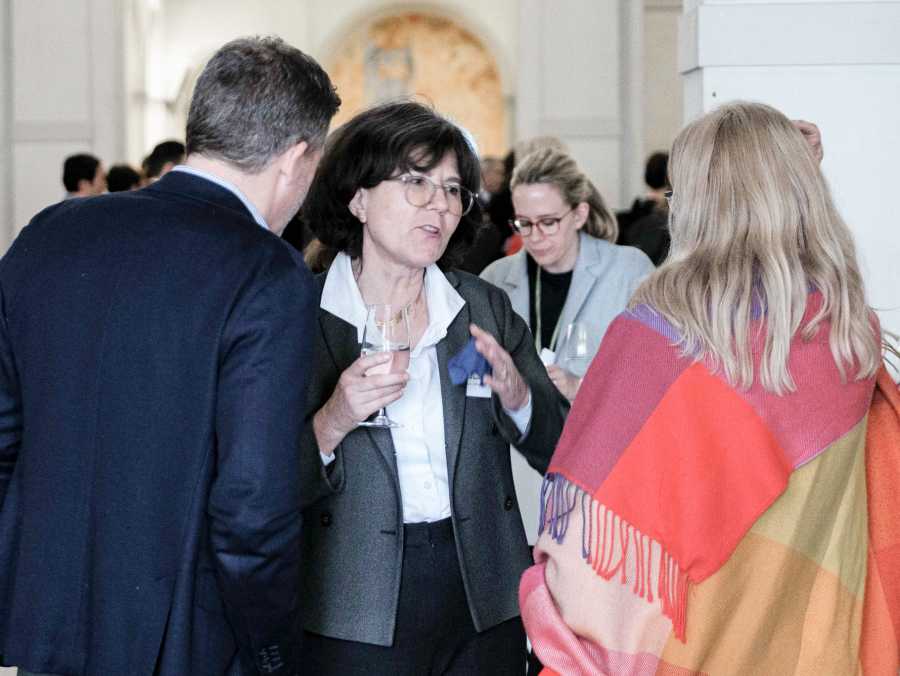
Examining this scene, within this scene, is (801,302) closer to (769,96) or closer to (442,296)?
(442,296)

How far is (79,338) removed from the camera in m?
2.19

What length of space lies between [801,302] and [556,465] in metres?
0.47

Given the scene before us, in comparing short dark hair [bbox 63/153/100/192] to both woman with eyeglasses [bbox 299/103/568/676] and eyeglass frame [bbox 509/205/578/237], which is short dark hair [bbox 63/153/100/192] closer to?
eyeglass frame [bbox 509/205/578/237]

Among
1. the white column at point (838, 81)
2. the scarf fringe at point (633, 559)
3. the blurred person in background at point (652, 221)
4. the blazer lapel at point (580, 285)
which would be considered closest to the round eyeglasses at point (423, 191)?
the scarf fringe at point (633, 559)

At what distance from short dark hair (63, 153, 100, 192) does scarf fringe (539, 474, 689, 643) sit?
6.90 meters

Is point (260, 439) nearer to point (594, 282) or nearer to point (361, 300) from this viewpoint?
point (361, 300)

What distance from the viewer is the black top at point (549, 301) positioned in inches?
190

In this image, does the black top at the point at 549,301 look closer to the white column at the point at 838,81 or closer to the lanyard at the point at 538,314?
the lanyard at the point at 538,314

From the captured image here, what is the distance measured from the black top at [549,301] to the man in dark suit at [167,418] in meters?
2.64

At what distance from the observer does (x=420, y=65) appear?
55.2 feet

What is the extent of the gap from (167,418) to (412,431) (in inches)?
28.4

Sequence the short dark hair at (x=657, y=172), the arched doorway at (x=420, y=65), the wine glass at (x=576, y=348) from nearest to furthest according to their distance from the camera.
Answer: the wine glass at (x=576, y=348)
the short dark hair at (x=657, y=172)
the arched doorway at (x=420, y=65)

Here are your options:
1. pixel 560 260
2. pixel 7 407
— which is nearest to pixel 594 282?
pixel 560 260

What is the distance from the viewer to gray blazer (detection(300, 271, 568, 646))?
270cm
